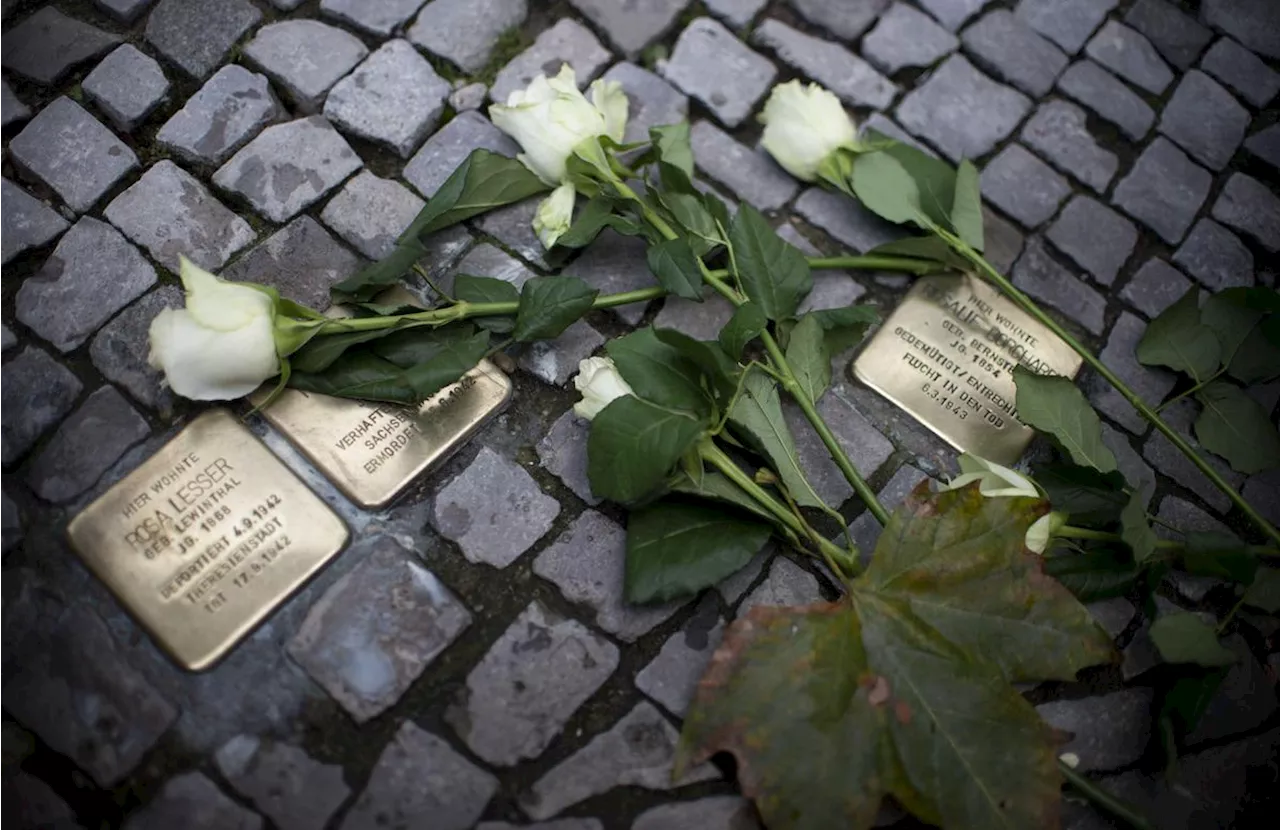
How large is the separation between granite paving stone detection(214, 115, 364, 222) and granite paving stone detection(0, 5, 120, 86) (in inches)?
13.4

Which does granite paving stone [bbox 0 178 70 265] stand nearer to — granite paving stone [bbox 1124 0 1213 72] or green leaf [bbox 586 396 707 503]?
green leaf [bbox 586 396 707 503]

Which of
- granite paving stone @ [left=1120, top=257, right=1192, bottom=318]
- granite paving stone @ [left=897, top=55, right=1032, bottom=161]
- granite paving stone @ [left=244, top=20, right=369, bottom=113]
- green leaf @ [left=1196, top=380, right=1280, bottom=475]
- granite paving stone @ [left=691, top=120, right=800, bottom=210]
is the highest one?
granite paving stone @ [left=897, top=55, right=1032, bottom=161]

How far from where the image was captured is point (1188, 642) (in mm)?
1345

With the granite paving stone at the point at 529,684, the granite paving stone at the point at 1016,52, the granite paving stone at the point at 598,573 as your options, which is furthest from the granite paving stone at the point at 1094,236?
the granite paving stone at the point at 529,684

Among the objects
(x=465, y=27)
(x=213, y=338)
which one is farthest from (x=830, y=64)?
(x=213, y=338)

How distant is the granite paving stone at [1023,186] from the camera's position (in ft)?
6.00

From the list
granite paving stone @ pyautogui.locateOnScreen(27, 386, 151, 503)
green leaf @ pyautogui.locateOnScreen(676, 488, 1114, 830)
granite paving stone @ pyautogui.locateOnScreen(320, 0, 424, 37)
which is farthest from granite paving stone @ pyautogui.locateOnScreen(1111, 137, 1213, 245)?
granite paving stone @ pyautogui.locateOnScreen(27, 386, 151, 503)

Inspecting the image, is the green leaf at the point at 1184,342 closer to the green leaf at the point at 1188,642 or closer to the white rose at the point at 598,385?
the green leaf at the point at 1188,642

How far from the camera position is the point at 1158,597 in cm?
154

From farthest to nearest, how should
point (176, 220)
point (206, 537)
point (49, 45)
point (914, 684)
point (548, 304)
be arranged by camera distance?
point (49, 45) → point (176, 220) → point (548, 304) → point (206, 537) → point (914, 684)

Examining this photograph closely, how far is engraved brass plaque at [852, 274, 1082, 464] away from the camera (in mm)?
1609

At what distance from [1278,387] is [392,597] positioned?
1.55 meters

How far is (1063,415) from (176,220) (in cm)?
145

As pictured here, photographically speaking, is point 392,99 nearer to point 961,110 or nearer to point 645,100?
point 645,100
